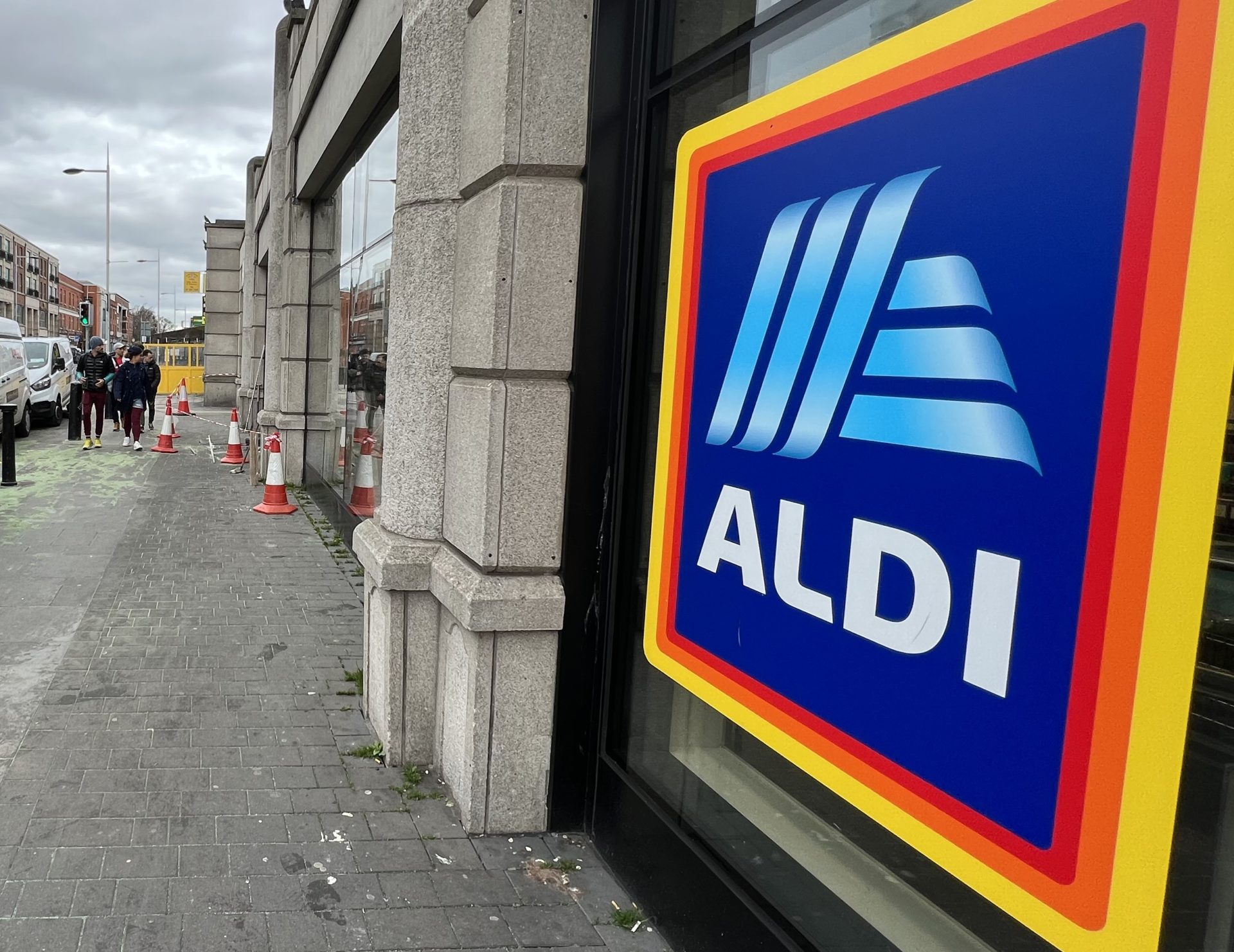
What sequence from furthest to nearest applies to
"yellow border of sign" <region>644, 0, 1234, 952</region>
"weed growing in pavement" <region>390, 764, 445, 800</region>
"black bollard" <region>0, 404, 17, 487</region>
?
1. "black bollard" <region>0, 404, 17, 487</region>
2. "weed growing in pavement" <region>390, 764, 445, 800</region>
3. "yellow border of sign" <region>644, 0, 1234, 952</region>

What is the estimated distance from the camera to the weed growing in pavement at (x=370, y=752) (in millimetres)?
4629

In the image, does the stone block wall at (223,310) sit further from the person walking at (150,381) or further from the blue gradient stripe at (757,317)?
the blue gradient stripe at (757,317)

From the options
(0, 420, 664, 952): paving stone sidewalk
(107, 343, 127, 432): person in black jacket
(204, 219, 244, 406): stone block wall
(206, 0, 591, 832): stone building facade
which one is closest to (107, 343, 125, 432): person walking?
(107, 343, 127, 432): person in black jacket

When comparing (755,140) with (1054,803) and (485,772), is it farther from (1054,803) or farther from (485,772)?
(485,772)

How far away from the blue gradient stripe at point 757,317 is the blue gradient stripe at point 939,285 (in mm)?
485

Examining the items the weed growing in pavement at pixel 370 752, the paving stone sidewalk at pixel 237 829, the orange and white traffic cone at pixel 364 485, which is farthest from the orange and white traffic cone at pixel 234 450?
the weed growing in pavement at pixel 370 752

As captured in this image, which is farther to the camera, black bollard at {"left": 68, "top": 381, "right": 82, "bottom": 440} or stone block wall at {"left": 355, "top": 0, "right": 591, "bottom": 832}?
black bollard at {"left": 68, "top": 381, "right": 82, "bottom": 440}

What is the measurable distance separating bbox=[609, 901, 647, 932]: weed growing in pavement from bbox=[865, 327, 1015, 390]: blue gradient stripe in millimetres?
2110

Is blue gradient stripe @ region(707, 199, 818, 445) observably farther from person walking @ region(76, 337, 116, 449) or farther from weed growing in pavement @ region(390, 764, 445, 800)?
person walking @ region(76, 337, 116, 449)

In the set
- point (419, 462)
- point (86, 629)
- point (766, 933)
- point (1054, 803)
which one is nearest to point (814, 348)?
point (1054, 803)

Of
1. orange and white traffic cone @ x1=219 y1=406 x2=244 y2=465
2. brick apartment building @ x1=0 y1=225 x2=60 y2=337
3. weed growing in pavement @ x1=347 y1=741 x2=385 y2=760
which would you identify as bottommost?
weed growing in pavement @ x1=347 y1=741 x2=385 y2=760

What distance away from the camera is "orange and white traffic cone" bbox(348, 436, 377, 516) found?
9.16 m

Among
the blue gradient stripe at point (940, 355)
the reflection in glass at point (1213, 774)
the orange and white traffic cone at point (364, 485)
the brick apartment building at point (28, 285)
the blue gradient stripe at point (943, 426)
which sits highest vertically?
the brick apartment building at point (28, 285)

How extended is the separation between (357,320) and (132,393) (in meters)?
9.22
